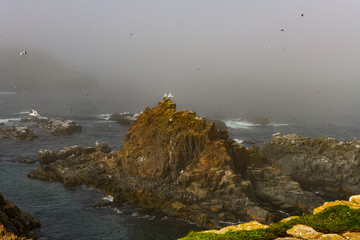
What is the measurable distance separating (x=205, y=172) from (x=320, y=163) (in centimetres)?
2846

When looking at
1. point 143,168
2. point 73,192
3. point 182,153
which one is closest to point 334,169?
point 182,153

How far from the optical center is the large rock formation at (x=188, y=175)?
2101 inches

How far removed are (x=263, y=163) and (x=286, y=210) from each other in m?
14.2

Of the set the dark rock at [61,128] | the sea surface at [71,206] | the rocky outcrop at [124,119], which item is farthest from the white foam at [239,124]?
the dark rock at [61,128]

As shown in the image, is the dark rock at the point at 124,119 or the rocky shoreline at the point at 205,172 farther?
the dark rock at the point at 124,119

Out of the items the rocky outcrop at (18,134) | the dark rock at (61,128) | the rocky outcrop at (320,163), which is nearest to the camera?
the rocky outcrop at (320,163)

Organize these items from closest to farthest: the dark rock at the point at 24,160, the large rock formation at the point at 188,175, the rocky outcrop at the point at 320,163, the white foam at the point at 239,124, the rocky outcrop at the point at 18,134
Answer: the large rock formation at the point at 188,175
the rocky outcrop at the point at 320,163
the dark rock at the point at 24,160
the rocky outcrop at the point at 18,134
the white foam at the point at 239,124

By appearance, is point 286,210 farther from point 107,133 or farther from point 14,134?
point 14,134

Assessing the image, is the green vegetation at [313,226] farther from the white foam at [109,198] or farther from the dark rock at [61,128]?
the dark rock at [61,128]

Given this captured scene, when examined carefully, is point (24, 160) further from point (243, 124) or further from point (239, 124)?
point (243, 124)

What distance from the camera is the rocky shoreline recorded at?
54000mm

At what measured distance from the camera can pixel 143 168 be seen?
6275 cm

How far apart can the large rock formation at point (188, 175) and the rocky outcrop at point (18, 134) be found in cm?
3602

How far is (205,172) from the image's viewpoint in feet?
189
